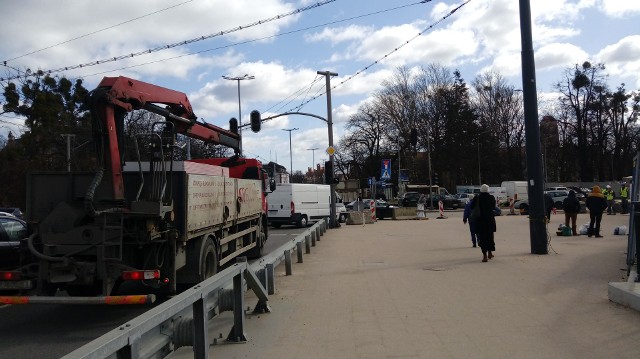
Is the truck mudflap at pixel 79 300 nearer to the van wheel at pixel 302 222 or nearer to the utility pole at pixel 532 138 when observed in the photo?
the utility pole at pixel 532 138

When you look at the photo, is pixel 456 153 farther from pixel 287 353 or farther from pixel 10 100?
pixel 287 353

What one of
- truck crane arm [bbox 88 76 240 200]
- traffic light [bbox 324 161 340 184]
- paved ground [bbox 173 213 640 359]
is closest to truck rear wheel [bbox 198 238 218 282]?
paved ground [bbox 173 213 640 359]

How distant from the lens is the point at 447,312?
709cm

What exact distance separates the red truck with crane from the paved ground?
133 centimetres

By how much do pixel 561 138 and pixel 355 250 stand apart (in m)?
71.4

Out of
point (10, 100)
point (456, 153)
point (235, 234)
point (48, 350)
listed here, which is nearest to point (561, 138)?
point (456, 153)

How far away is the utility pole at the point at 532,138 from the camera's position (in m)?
13.0

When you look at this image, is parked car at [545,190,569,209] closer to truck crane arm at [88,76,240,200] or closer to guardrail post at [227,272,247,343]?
truck crane arm at [88,76,240,200]

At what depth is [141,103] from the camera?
9.12 m

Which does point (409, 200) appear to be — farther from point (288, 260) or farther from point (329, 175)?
point (288, 260)

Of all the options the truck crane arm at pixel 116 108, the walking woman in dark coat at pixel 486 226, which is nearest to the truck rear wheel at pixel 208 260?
the truck crane arm at pixel 116 108

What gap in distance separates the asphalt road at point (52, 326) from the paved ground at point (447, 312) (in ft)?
5.32

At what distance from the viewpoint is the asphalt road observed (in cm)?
614

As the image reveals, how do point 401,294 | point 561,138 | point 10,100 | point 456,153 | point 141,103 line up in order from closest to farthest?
1. point 401,294
2. point 141,103
3. point 10,100
4. point 456,153
5. point 561,138
